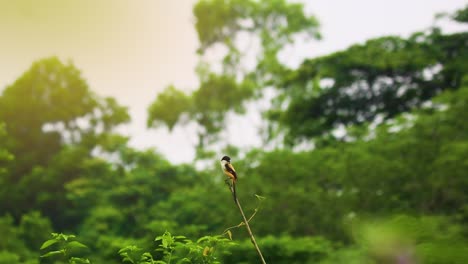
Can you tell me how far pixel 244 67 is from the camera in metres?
19.5

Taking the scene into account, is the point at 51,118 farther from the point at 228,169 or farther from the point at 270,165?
the point at 228,169

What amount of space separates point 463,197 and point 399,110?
17.1ft

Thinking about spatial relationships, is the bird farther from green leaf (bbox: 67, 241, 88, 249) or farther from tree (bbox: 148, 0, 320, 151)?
tree (bbox: 148, 0, 320, 151)

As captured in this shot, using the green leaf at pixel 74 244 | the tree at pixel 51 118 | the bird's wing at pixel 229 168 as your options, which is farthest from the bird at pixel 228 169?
the tree at pixel 51 118

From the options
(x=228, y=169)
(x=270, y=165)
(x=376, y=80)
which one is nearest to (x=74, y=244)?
(x=228, y=169)

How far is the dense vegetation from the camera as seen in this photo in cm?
663

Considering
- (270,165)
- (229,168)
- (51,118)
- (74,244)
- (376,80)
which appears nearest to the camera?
(229,168)

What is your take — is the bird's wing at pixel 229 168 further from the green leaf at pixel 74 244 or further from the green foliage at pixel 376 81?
the green foliage at pixel 376 81

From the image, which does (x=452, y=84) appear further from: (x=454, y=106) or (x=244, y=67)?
(x=244, y=67)

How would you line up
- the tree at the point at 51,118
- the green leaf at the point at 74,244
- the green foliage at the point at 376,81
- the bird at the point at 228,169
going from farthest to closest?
the tree at the point at 51,118, the green foliage at the point at 376,81, the green leaf at the point at 74,244, the bird at the point at 228,169

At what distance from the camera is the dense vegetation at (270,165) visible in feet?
21.8

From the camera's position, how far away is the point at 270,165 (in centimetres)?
1029

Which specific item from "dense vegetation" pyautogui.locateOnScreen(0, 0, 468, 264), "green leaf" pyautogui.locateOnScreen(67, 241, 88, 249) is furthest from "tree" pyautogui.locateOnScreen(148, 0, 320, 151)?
"green leaf" pyautogui.locateOnScreen(67, 241, 88, 249)

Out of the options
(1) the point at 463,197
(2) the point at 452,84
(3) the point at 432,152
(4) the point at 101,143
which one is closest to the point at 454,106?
(3) the point at 432,152
